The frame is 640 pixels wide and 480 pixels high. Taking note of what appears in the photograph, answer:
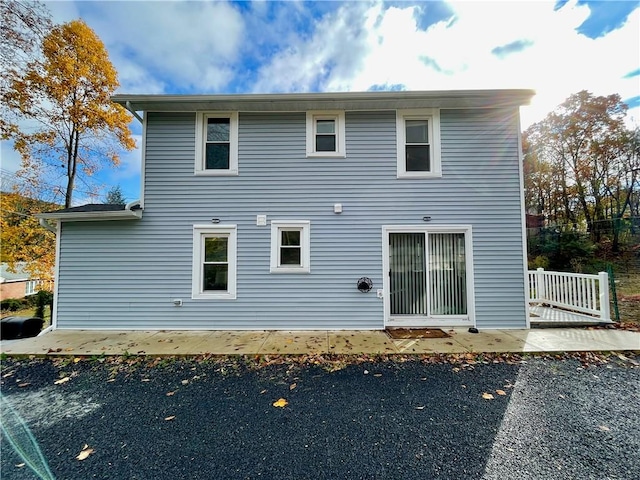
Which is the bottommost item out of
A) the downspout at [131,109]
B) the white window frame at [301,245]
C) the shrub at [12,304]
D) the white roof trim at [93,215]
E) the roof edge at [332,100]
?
the shrub at [12,304]

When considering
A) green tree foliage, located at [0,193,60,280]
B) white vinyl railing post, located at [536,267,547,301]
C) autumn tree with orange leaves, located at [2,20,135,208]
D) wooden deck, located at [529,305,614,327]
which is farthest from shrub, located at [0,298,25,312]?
white vinyl railing post, located at [536,267,547,301]

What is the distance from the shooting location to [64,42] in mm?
10156

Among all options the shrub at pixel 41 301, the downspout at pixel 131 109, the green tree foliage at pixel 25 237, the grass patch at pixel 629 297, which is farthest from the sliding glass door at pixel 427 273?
the green tree foliage at pixel 25 237

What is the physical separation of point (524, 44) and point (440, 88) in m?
3.39

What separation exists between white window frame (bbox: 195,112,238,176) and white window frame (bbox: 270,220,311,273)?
5.45 ft

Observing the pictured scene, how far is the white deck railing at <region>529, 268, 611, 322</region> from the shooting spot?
604 centimetres

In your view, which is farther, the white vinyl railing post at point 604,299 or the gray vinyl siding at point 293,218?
the gray vinyl siding at point 293,218

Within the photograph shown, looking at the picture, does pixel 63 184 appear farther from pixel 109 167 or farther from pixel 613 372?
pixel 613 372

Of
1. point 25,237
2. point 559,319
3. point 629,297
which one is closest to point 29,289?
point 25,237

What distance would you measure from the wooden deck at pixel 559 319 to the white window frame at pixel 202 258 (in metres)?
6.87

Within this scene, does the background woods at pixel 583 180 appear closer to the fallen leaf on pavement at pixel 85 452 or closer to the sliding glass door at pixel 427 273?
the sliding glass door at pixel 427 273

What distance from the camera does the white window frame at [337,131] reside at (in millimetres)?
6336

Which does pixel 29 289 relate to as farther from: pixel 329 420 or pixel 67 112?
pixel 329 420

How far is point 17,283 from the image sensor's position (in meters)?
12.9
